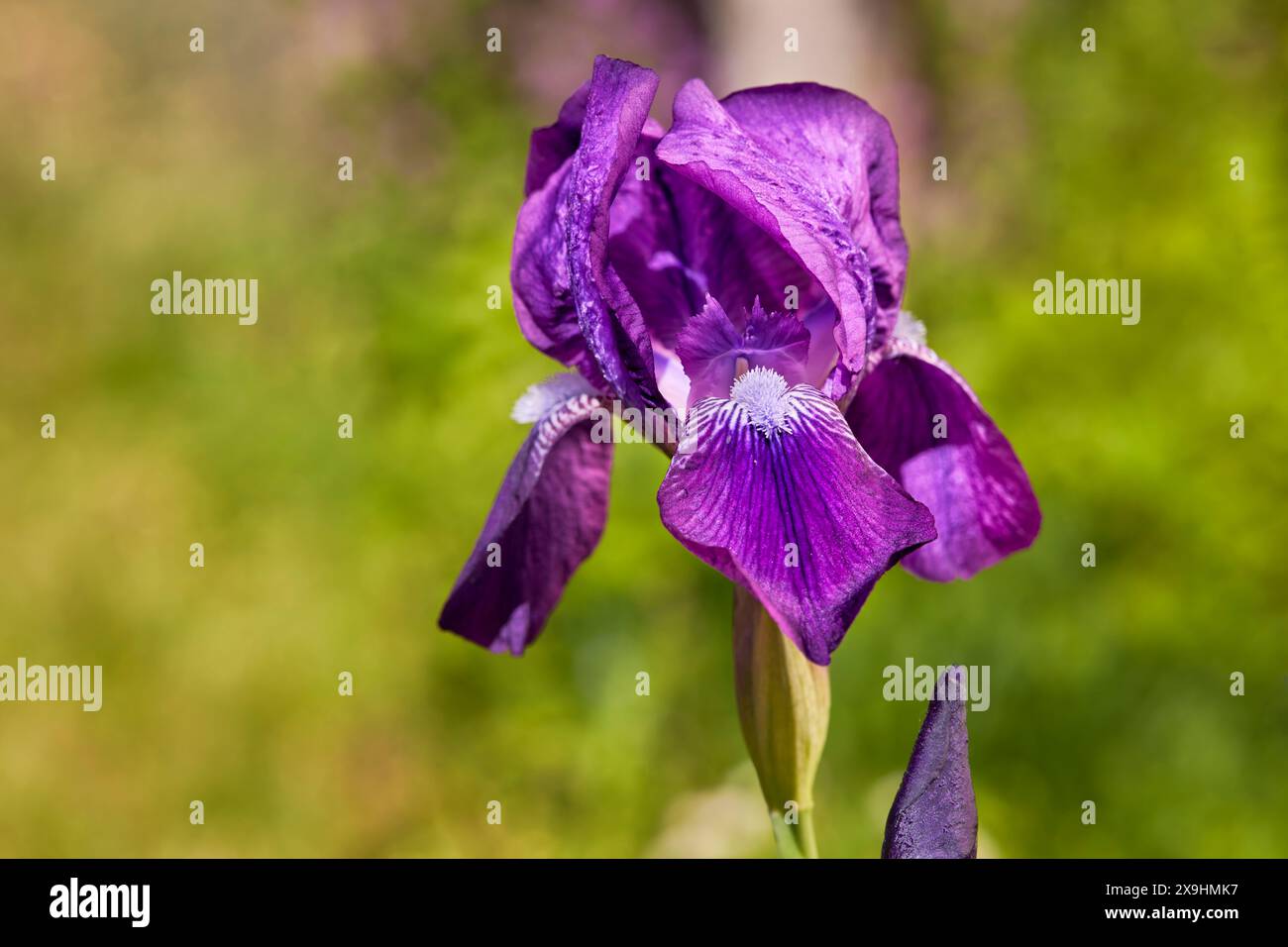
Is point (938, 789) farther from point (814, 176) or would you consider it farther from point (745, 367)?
point (814, 176)

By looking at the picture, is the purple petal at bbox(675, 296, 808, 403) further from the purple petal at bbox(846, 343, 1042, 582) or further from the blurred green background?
the blurred green background

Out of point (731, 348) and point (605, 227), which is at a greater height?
point (605, 227)

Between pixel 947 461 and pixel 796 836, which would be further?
pixel 947 461

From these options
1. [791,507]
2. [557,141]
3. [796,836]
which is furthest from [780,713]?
[557,141]

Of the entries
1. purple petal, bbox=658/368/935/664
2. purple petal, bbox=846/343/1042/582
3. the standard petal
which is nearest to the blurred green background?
purple petal, bbox=846/343/1042/582

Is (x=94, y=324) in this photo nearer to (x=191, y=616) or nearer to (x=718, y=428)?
(x=191, y=616)

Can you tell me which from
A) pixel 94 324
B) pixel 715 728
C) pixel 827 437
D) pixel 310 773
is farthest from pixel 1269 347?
pixel 94 324

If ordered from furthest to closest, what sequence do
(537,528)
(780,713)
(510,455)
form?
1. (510,455)
2. (537,528)
3. (780,713)

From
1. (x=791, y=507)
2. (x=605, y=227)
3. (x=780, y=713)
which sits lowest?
(x=780, y=713)
